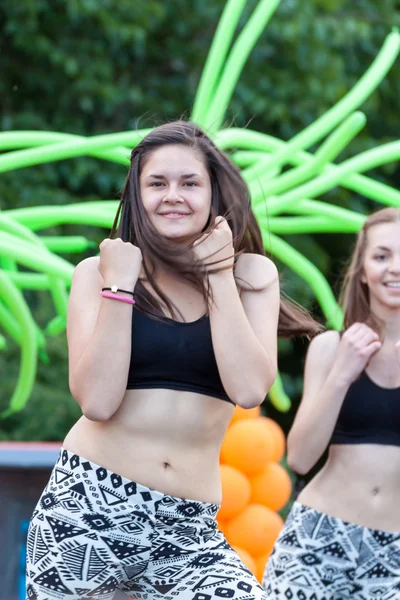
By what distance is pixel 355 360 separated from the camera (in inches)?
118

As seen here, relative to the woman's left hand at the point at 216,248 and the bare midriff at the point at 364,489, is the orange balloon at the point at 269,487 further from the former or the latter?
the woman's left hand at the point at 216,248

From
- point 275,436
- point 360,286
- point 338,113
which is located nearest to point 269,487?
point 275,436

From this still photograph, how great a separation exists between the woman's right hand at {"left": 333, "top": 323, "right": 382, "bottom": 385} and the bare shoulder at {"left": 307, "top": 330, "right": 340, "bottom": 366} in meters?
0.06

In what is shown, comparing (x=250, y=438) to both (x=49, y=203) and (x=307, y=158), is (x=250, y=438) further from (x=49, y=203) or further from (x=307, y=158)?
(x=49, y=203)

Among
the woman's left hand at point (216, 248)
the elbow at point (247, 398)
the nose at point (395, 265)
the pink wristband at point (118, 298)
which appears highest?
the nose at point (395, 265)

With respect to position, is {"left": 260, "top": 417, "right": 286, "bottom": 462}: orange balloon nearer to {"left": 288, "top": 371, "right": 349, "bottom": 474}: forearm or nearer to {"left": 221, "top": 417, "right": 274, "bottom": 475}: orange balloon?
{"left": 221, "top": 417, "right": 274, "bottom": 475}: orange balloon

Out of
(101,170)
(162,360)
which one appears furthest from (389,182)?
(162,360)

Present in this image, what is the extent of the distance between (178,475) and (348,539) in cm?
79

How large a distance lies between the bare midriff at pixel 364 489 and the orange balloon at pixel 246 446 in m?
2.15

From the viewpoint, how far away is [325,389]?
118 inches

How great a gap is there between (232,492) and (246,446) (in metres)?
0.24

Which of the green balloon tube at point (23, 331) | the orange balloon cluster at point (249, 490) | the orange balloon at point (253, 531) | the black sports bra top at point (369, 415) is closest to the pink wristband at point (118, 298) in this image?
the black sports bra top at point (369, 415)

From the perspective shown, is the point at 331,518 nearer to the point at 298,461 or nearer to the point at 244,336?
the point at 298,461

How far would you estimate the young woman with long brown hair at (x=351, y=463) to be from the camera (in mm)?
2932
